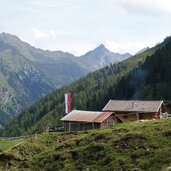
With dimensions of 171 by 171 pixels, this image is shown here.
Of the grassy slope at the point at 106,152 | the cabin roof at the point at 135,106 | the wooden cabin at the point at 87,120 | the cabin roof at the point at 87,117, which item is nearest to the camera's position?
the grassy slope at the point at 106,152

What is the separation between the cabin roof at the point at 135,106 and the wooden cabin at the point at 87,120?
14624mm

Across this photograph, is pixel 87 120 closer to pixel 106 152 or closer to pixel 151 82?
pixel 106 152

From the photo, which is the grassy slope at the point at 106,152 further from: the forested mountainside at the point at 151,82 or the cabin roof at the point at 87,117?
the forested mountainside at the point at 151,82

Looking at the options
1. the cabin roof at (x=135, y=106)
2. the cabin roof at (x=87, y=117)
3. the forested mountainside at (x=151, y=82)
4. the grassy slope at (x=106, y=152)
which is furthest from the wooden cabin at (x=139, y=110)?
the forested mountainside at (x=151, y=82)

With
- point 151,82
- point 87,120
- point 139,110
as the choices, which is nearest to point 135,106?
point 139,110

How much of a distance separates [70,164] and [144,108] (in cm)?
5095

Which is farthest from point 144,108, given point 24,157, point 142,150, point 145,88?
point 145,88

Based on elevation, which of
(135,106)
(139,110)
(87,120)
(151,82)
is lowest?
(87,120)

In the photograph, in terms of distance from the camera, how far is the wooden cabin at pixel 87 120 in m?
83.8

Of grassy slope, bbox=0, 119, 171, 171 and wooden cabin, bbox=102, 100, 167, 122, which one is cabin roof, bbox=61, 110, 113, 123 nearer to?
wooden cabin, bbox=102, 100, 167, 122

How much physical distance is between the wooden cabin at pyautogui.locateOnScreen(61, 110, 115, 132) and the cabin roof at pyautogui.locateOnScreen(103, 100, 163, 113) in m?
14.6

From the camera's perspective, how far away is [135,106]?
102625 mm

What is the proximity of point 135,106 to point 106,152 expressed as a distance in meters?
51.2

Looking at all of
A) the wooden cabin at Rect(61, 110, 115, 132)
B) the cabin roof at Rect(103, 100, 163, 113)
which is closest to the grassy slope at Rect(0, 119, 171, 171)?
the wooden cabin at Rect(61, 110, 115, 132)
